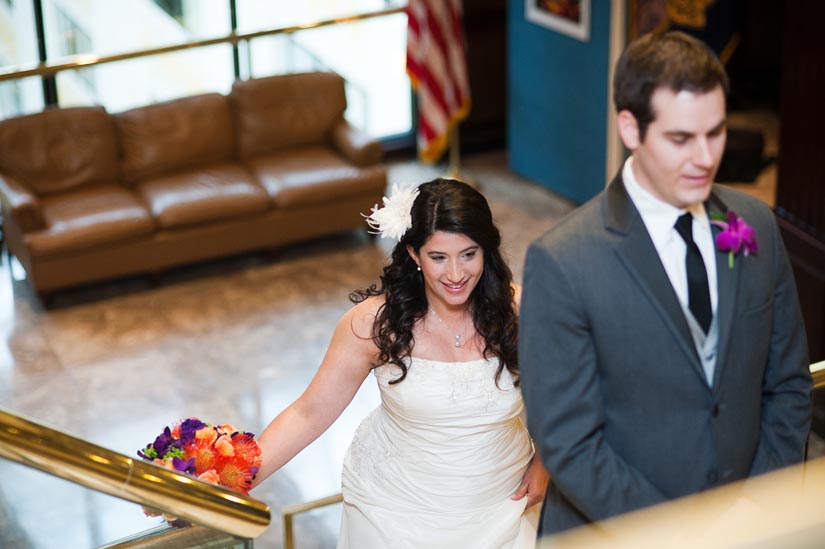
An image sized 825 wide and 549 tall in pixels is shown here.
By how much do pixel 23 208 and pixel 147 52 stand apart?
Answer: 1786 mm

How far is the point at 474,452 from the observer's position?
3816 millimetres

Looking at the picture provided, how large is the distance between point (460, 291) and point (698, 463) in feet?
4.17

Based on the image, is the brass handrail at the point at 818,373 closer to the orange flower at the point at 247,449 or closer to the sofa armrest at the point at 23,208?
the orange flower at the point at 247,449

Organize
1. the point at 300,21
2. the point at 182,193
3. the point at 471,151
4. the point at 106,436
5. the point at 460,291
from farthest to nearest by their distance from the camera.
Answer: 1. the point at 471,151
2. the point at 300,21
3. the point at 182,193
4. the point at 106,436
5. the point at 460,291

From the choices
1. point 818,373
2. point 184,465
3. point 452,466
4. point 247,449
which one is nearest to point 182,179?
point 452,466

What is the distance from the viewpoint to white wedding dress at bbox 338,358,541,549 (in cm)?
380

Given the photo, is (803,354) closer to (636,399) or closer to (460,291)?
(636,399)

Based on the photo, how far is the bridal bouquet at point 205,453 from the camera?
3396 mm

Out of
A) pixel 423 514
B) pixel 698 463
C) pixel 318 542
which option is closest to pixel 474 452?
pixel 423 514

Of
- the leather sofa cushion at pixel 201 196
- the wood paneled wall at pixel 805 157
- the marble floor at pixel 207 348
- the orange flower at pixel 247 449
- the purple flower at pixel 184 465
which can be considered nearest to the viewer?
the purple flower at pixel 184 465

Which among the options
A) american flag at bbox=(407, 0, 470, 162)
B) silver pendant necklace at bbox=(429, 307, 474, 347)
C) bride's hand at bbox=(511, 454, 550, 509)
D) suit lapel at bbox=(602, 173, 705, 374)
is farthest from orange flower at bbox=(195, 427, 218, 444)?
american flag at bbox=(407, 0, 470, 162)

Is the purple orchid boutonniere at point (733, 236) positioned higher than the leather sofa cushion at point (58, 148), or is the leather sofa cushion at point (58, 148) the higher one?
the purple orchid boutonniere at point (733, 236)

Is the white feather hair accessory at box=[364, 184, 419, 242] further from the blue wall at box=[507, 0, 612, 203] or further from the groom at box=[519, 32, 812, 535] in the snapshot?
the blue wall at box=[507, 0, 612, 203]

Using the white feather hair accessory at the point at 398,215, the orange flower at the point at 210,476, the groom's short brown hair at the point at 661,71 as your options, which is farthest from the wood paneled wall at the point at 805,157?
the groom's short brown hair at the point at 661,71
